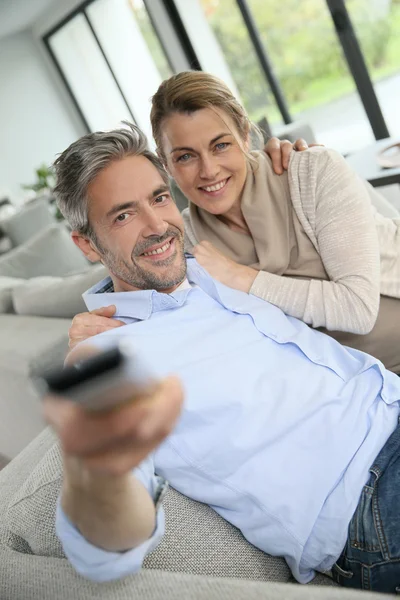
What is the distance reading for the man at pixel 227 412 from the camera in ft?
2.79

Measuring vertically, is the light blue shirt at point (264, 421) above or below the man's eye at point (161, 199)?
below

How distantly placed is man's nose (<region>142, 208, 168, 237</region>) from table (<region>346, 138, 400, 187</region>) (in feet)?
4.47

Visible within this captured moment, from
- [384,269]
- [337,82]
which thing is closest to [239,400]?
[384,269]

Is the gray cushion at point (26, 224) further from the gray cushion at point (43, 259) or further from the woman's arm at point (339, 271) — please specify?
the woman's arm at point (339, 271)

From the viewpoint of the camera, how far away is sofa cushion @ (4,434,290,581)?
3.32 feet

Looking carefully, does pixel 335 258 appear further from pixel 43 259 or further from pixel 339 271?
pixel 43 259

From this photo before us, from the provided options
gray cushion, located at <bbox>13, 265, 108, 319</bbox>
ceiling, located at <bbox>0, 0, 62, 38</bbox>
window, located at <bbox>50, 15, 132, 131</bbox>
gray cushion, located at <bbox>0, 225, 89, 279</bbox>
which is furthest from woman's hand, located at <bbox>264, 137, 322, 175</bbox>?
window, located at <bbox>50, 15, 132, 131</bbox>

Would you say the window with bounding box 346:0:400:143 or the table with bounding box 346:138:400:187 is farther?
the window with bounding box 346:0:400:143

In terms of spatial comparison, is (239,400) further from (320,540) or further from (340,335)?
(340,335)

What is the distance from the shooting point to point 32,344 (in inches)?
81.5

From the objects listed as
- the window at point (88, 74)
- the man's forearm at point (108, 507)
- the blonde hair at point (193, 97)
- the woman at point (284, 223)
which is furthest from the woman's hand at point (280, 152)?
the window at point (88, 74)

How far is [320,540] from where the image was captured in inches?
41.5

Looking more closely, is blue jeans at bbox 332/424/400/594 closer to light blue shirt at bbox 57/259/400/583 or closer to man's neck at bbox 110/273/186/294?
light blue shirt at bbox 57/259/400/583

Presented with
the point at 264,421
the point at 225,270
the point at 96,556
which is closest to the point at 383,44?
the point at 225,270
